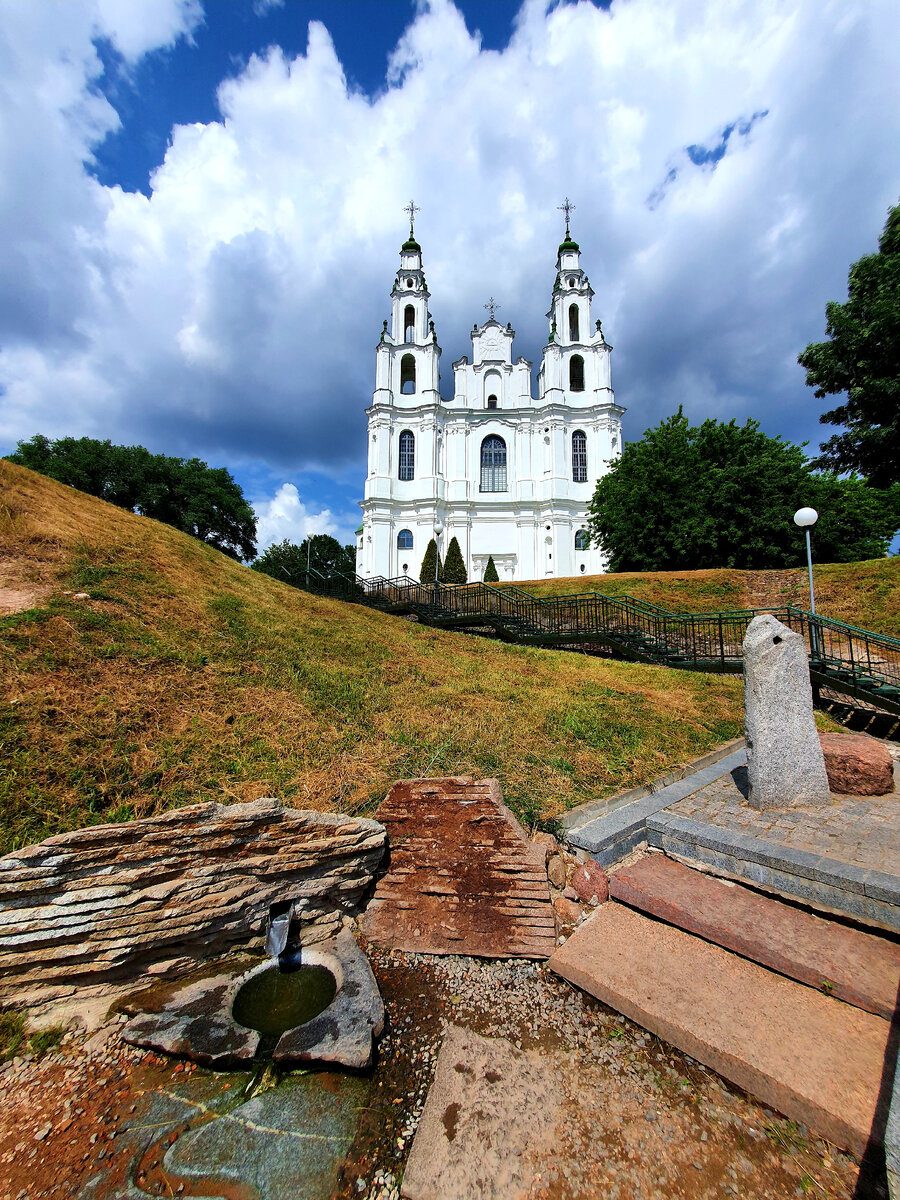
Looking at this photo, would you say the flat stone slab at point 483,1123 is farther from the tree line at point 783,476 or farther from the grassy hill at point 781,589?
the tree line at point 783,476

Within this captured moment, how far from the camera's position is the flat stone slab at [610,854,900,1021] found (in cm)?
248

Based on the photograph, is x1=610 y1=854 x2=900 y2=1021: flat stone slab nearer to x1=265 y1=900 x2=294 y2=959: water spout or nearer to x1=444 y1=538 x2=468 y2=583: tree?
x1=265 y1=900 x2=294 y2=959: water spout

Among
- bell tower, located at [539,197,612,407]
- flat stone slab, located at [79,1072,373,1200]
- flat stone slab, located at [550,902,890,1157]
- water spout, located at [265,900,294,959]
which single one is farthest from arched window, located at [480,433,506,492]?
flat stone slab, located at [79,1072,373,1200]

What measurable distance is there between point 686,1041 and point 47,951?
3288mm

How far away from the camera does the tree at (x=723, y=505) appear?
20594 mm

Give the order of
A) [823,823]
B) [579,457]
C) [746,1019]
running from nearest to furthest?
[746,1019] → [823,823] → [579,457]

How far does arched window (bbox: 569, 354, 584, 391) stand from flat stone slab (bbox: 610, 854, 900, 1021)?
137 ft

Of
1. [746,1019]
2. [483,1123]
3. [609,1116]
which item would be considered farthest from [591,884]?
[483,1123]

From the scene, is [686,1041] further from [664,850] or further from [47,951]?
[47,951]

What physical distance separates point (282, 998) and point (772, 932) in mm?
2857

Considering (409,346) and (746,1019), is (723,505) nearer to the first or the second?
(746,1019)

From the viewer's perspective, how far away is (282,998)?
2.71m

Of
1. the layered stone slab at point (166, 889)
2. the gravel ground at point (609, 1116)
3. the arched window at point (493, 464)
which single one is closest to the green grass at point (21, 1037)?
the layered stone slab at point (166, 889)

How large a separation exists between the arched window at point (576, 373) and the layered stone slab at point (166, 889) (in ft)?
139
